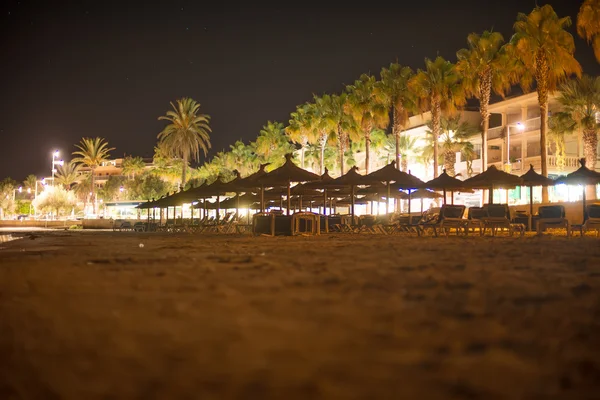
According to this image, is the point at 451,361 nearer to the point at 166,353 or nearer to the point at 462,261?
the point at 166,353

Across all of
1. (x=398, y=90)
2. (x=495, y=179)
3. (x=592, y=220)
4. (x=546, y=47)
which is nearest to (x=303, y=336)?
(x=592, y=220)

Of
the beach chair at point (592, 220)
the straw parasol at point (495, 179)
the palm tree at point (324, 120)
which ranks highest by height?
the palm tree at point (324, 120)

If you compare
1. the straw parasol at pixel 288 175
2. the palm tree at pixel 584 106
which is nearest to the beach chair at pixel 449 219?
the straw parasol at pixel 288 175

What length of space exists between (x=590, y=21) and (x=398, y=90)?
14532mm

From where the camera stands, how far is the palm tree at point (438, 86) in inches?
1289

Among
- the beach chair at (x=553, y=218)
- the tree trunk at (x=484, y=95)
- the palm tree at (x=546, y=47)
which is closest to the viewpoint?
the beach chair at (x=553, y=218)

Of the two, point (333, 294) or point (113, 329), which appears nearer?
point (113, 329)

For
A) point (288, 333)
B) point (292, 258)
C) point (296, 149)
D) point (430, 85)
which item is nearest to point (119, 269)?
point (292, 258)

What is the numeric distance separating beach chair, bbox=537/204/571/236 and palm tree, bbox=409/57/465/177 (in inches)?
Answer: 592

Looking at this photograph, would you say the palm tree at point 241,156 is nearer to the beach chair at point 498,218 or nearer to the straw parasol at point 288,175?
the straw parasol at point 288,175

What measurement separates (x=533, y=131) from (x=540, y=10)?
13.5m

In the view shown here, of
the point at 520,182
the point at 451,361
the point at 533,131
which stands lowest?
the point at 451,361

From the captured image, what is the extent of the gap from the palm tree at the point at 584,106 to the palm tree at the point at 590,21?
8398mm

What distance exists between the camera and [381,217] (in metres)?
21.5
